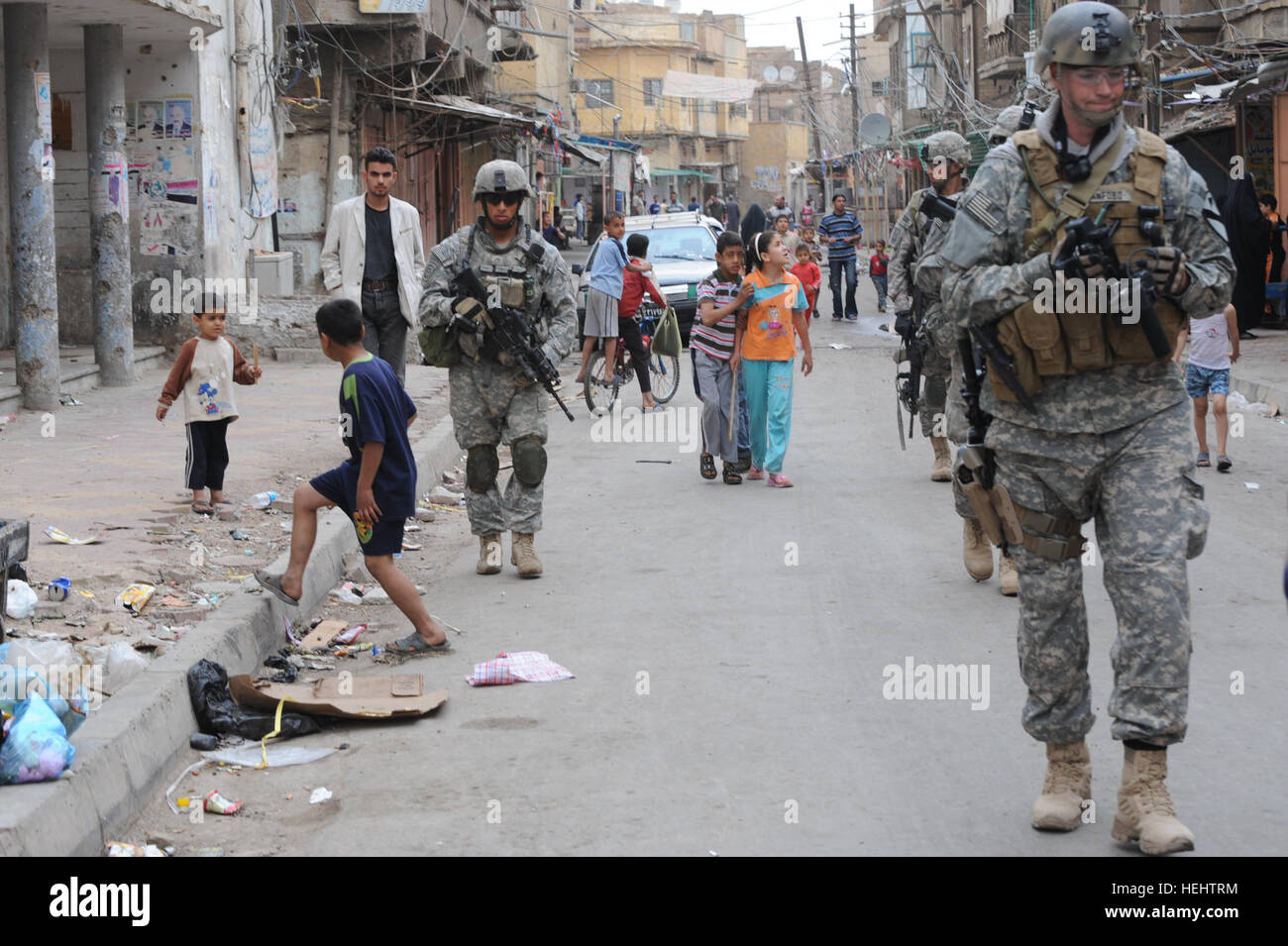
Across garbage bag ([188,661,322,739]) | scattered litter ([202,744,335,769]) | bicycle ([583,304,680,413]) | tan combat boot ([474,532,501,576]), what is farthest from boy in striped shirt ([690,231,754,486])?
scattered litter ([202,744,335,769])

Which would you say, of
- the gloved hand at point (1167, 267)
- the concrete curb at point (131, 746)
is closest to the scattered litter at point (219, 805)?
the concrete curb at point (131, 746)

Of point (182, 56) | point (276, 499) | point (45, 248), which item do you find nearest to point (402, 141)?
point (182, 56)

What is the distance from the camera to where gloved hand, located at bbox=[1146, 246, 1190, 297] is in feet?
12.8

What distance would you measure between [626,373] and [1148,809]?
39.1ft

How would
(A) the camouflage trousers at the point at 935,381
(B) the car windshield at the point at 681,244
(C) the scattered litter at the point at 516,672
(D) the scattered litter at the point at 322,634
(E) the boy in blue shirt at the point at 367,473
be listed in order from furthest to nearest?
(B) the car windshield at the point at 681,244
(A) the camouflage trousers at the point at 935,381
(D) the scattered litter at the point at 322,634
(E) the boy in blue shirt at the point at 367,473
(C) the scattered litter at the point at 516,672

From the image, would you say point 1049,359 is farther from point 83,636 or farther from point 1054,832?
point 83,636

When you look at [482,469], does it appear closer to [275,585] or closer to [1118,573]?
[275,585]

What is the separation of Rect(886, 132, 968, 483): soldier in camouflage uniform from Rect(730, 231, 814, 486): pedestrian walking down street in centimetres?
→ 114

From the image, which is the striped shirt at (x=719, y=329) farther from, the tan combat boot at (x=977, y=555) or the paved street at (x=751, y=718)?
the tan combat boot at (x=977, y=555)

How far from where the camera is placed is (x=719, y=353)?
1093 centimetres

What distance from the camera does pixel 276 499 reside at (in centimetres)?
927

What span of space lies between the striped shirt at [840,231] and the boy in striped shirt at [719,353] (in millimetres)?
14372

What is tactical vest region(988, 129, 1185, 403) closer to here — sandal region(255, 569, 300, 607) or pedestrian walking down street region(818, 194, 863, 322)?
sandal region(255, 569, 300, 607)

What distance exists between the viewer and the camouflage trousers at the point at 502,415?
7891 mm
